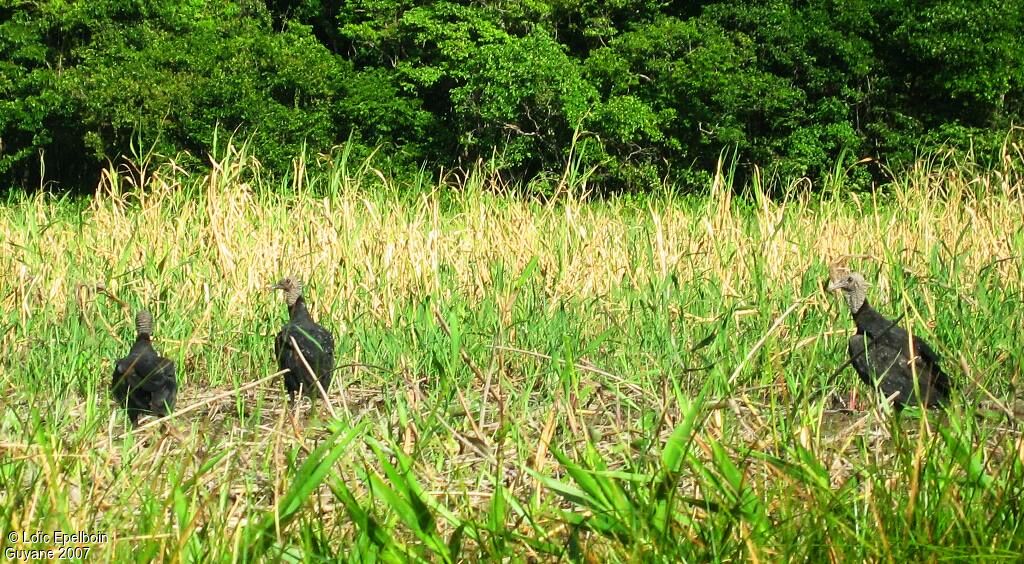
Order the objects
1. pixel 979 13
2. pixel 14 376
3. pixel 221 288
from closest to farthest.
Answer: pixel 14 376 → pixel 221 288 → pixel 979 13

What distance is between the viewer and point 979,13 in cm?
2034

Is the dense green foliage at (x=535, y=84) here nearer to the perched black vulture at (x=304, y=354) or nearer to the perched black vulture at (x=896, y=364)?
the perched black vulture at (x=304, y=354)

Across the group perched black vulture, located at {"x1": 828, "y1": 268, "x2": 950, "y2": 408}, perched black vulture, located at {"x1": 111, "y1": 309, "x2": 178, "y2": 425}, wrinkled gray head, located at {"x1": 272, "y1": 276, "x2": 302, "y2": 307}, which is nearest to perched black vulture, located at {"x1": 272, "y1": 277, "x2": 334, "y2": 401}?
wrinkled gray head, located at {"x1": 272, "y1": 276, "x2": 302, "y2": 307}

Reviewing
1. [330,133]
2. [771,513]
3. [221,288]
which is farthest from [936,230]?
[330,133]

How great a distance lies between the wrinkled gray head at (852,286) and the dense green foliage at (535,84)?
15978mm

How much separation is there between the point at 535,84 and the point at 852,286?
17.1m

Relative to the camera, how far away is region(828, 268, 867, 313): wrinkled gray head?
437cm

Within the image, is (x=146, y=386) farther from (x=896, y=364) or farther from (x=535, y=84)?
(x=535, y=84)

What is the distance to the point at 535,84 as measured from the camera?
2111 centimetres

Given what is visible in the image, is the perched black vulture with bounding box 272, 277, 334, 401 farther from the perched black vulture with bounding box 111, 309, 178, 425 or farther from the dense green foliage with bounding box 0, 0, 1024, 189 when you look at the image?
the dense green foliage with bounding box 0, 0, 1024, 189

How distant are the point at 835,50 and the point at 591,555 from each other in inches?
828

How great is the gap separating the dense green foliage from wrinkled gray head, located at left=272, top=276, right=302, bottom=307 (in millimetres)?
15623

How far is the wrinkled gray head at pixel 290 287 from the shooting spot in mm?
4691

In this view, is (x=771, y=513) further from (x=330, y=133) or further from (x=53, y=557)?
(x=330, y=133)
